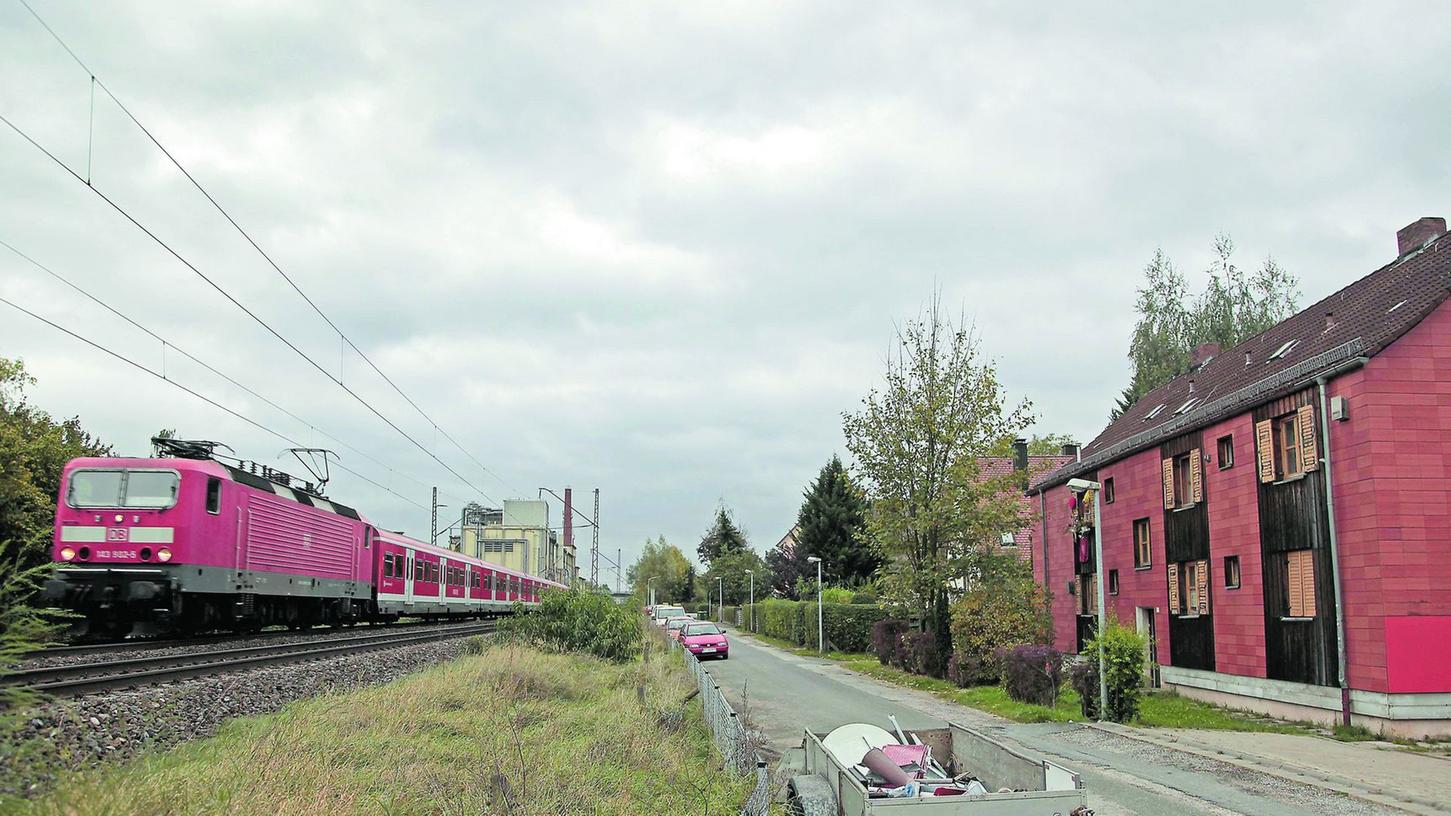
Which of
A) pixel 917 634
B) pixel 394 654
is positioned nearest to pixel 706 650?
pixel 917 634

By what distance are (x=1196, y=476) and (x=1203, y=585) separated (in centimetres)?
249

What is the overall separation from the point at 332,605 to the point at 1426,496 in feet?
82.3

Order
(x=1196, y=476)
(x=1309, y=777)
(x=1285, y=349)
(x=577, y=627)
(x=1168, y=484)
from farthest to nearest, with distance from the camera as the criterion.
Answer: (x=1168, y=484), (x=577, y=627), (x=1196, y=476), (x=1285, y=349), (x=1309, y=777)

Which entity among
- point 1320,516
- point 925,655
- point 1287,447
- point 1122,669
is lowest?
point 925,655

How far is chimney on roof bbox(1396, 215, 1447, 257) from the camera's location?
75.7 feet

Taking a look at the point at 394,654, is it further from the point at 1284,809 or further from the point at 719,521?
the point at 719,521

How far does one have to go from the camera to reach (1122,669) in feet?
Answer: 61.1

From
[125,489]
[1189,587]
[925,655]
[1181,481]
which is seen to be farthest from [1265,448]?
[125,489]

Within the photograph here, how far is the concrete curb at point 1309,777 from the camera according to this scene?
11.2 metres

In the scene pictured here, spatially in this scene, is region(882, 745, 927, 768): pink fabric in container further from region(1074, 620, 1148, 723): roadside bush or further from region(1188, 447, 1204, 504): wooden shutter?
region(1188, 447, 1204, 504): wooden shutter

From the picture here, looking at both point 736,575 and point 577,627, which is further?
point 736,575

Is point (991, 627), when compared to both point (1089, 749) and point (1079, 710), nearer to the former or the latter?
point (1079, 710)

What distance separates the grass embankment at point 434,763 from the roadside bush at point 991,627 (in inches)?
503

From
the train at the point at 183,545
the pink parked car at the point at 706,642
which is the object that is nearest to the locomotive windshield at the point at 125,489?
the train at the point at 183,545
